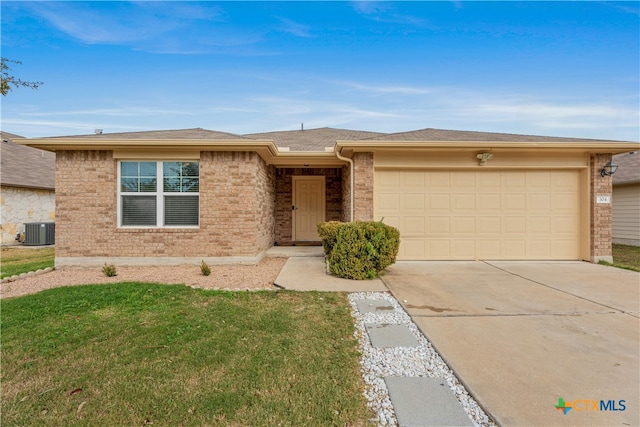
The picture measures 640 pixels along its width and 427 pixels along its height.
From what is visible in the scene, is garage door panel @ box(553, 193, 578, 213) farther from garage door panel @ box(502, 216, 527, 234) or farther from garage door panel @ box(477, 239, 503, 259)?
garage door panel @ box(477, 239, 503, 259)

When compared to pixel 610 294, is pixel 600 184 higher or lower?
higher

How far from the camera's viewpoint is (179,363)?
2506 mm

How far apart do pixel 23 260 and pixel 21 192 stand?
18.1 ft

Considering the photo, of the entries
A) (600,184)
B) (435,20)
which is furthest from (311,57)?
(600,184)

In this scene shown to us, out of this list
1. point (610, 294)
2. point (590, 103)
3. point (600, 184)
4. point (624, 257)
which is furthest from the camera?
point (590, 103)

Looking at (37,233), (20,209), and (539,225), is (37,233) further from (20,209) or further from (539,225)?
(539,225)

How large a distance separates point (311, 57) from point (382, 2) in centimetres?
405

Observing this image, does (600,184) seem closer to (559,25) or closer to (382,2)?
(559,25)

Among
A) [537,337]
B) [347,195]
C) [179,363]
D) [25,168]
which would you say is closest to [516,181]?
[347,195]

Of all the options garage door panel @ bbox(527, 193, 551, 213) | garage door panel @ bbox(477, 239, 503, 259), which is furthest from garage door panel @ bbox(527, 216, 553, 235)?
garage door panel @ bbox(477, 239, 503, 259)

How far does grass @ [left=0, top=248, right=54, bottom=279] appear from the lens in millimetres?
6480

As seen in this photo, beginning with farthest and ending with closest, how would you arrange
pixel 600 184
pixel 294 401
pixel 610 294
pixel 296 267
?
pixel 600 184
pixel 296 267
pixel 610 294
pixel 294 401

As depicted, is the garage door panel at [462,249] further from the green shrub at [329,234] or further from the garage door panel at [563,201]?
the green shrub at [329,234]

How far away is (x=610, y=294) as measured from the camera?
4.53 metres
